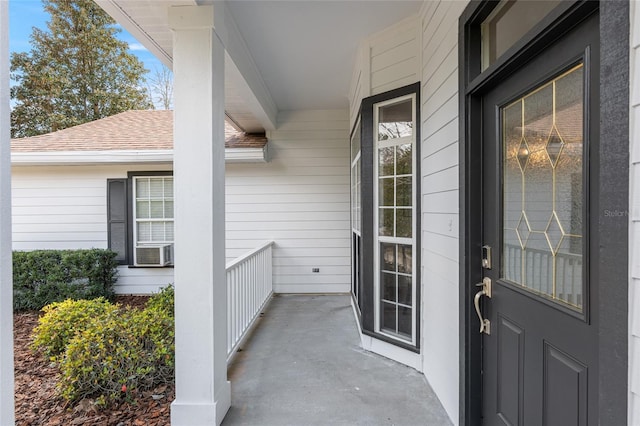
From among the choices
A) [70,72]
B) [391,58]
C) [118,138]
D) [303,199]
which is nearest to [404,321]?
[391,58]

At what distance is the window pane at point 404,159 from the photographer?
9.66 ft

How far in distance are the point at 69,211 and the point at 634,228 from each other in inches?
291

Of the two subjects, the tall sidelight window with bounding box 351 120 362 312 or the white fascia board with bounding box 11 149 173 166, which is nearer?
the tall sidelight window with bounding box 351 120 362 312

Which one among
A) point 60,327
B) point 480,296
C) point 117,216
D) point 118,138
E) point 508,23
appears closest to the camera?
point 508,23

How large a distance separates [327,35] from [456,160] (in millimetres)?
2060

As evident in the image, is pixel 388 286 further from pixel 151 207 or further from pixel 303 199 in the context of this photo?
pixel 151 207

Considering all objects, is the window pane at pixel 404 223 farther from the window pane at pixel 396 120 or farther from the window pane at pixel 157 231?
the window pane at pixel 157 231

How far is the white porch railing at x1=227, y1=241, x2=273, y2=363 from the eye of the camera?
320 centimetres

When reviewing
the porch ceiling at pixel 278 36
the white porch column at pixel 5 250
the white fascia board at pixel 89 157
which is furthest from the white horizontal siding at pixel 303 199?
the white porch column at pixel 5 250

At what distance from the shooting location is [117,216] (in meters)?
5.86

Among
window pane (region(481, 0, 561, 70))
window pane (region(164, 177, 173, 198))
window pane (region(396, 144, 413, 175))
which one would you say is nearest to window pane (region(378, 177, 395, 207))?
window pane (region(396, 144, 413, 175))

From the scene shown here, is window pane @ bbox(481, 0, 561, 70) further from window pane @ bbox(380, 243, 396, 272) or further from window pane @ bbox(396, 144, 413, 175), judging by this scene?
window pane @ bbox(380, 243, 396, 272)

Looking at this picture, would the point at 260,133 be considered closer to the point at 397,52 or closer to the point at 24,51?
the point at 397,52

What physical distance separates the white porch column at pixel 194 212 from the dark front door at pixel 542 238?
5.66 ft
